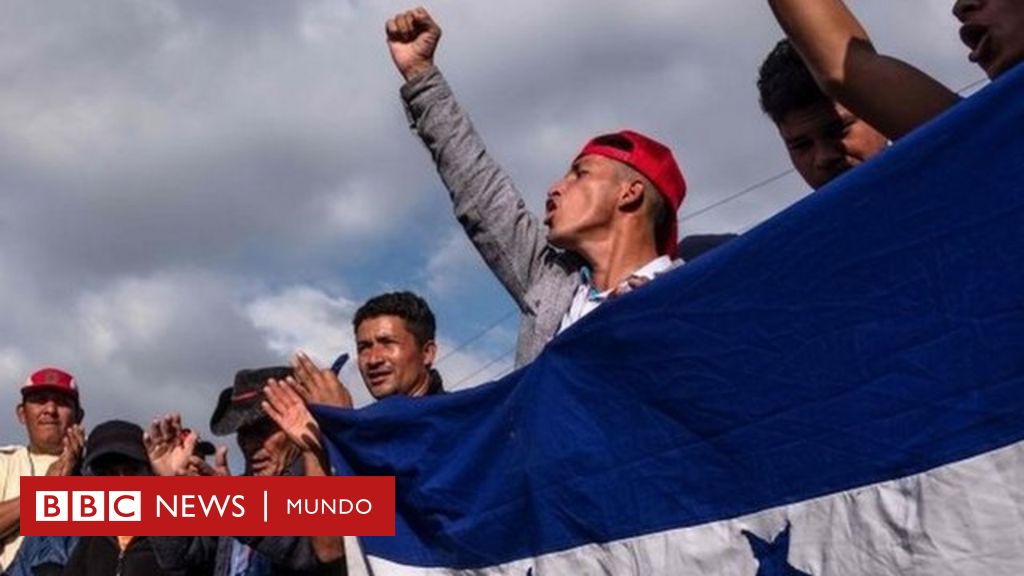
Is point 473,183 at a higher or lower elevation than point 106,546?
higher

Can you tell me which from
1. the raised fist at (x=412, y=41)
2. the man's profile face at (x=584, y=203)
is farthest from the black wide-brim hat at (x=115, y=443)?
the man's profile face at (x=584, y=203)

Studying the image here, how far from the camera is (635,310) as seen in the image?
2.89 meters

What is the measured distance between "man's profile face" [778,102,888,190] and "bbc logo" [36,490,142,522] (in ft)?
9.13

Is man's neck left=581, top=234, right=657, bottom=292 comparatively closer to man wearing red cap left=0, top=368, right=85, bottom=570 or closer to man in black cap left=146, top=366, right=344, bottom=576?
man in black cap left=146, top=366, right=344, bottom=576

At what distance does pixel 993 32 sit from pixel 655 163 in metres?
1.28

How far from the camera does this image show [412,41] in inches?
158

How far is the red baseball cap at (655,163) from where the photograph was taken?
359 centimetres

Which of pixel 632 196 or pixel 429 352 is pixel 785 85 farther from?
pixel 429 352

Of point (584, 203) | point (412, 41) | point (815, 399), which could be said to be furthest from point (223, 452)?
point (815, 399)

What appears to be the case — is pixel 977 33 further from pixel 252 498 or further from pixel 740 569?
pixel 252 498

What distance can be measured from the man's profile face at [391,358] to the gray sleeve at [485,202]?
1018 mm

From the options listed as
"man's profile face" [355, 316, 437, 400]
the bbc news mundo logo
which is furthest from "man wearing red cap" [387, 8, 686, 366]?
"man's profile face" [355, 316, 437, 400]

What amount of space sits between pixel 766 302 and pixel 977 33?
1.91 feet

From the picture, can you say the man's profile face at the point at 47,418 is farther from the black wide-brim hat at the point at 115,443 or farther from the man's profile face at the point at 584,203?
the man's profile face at the point at 584,203
